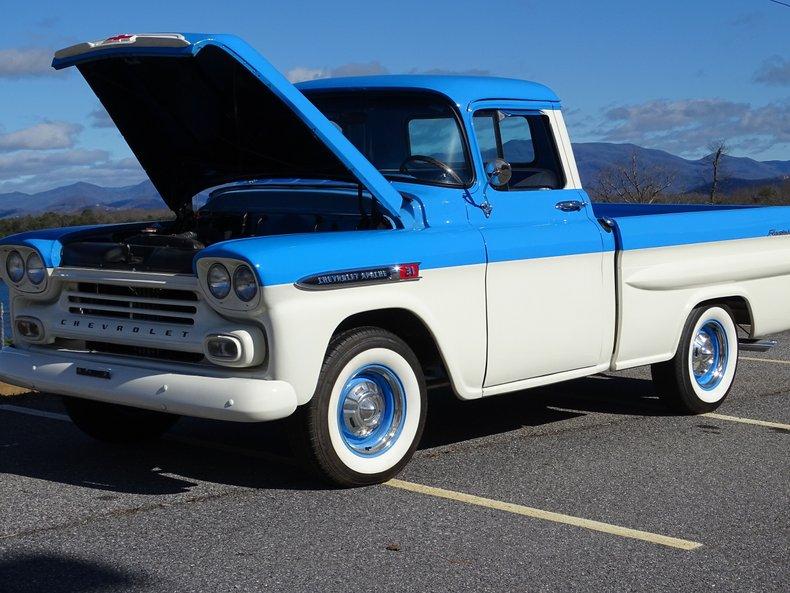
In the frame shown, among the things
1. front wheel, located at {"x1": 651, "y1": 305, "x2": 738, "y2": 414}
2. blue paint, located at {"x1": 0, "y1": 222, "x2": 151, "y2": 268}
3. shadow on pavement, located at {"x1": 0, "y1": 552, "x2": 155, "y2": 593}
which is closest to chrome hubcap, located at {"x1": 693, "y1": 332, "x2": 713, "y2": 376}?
front wheel, located at {"x1": 651, "y1": 305, "x2": 738, "y2": 414}

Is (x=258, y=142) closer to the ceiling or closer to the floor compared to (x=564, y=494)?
closer to the ceiling

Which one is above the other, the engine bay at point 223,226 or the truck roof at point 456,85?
the truck roof at point 456,85

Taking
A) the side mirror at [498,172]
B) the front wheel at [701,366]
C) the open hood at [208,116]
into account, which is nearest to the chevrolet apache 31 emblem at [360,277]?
the open hood at [208,116]

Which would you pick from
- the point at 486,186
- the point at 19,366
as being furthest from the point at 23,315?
the point at 486,186

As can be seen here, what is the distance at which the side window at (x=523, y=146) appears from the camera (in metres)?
6.34

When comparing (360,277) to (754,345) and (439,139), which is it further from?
(754,345)

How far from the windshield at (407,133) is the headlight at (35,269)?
1.87 metres

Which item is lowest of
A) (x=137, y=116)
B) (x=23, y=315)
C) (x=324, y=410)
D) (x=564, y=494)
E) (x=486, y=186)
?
(x=564, y=494)

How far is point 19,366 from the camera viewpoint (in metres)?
5.74

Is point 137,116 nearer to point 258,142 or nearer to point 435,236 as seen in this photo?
point 258,142

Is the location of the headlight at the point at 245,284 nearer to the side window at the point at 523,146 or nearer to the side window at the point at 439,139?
the side window at the point at 439,139

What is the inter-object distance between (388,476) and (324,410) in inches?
22.0

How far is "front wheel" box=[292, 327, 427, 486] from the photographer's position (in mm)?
5152

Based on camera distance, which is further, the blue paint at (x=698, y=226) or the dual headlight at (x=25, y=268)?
the blue paint at (x=698, y=226)
